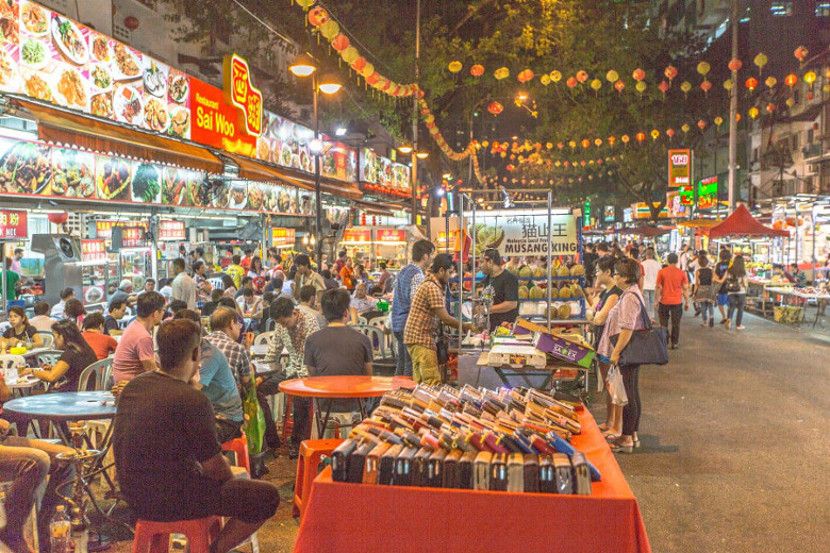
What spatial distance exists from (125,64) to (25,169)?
9.01 ft

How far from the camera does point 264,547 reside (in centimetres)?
571

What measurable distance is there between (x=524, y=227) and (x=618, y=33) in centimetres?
1504

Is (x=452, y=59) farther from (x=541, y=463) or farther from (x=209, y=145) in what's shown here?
(x=541, y=463)

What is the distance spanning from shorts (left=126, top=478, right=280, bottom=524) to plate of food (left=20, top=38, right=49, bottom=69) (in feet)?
27.2

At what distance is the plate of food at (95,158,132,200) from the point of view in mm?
12875

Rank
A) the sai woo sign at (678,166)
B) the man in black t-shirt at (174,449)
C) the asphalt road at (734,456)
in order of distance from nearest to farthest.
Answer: the man in black t-shirt at (174,449), the asphalt road at (734,456), the sai woo sign at (678,166)

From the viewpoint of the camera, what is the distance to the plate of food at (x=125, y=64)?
1271 cm

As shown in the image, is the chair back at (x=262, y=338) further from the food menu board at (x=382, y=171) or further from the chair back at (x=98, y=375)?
the food menu board at (x=382, y=171)

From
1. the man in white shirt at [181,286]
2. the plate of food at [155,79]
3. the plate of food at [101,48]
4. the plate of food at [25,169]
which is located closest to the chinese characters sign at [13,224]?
the plate of food at [25,169]

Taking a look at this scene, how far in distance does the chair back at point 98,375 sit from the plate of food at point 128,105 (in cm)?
590

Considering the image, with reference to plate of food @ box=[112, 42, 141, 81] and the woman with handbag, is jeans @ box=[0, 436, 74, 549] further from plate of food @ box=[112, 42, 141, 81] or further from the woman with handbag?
plate of food @ box=[112, 42, 141, 81]

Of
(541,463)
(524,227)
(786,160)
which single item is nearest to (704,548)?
(541,463)

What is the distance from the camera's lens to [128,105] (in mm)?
13102

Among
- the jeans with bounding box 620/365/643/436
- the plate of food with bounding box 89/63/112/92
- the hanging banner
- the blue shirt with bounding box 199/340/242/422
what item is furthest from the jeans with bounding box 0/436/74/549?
the plate of food with bounding box 89/63/112/92
